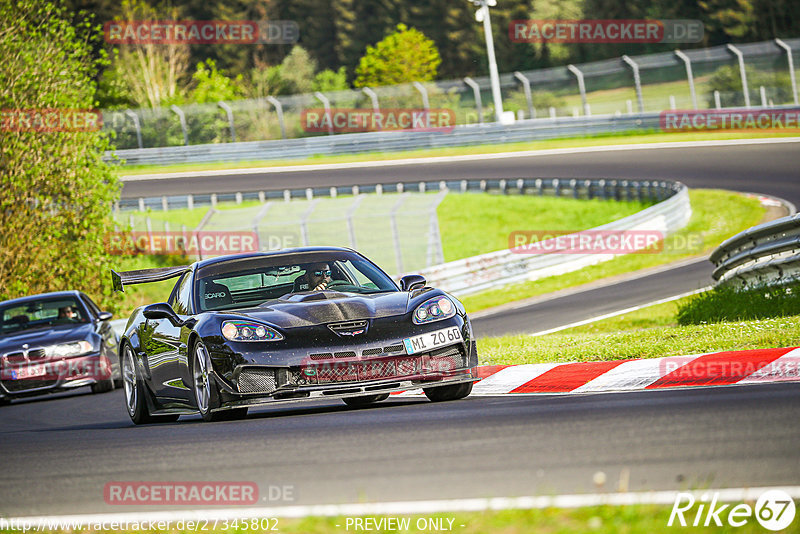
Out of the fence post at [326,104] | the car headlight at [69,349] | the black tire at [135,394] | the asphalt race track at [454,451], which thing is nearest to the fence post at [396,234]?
the car headlight at [69,349]

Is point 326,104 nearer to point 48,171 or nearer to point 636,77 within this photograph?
point 636,77

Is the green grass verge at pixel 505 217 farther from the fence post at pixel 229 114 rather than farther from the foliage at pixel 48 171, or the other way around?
the fence post at pixel 229 114

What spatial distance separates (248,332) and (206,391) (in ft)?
1.89

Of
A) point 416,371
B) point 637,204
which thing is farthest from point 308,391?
point 637,204

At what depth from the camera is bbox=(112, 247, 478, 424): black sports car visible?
7707 millimetres

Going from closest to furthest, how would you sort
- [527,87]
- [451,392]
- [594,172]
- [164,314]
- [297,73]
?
[451,392] → [164,314] → [594,172] → [527,87] → [297,73]

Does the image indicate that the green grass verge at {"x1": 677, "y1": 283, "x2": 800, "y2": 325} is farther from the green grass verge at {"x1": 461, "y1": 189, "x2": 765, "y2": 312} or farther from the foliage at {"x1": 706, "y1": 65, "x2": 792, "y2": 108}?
the foliage at {"x1": 706, "y1": 65, "x2": 792, "y2": 108}

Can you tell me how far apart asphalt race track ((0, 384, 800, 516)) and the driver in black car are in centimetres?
142

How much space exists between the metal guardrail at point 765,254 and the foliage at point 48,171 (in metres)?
14.8

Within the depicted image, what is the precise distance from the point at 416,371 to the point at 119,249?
712 inches

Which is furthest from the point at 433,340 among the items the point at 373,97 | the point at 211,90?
the point at 211,90

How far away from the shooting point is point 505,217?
31.2 metres

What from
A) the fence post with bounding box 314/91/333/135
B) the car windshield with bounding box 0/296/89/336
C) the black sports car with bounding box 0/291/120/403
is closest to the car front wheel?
the black sports car with bounding box 0/291/120/403

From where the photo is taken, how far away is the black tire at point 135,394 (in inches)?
376
